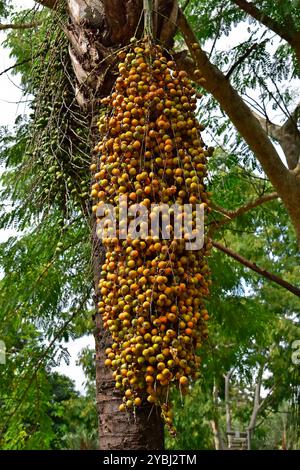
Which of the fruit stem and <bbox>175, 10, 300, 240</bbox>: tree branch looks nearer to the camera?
the fruit stem

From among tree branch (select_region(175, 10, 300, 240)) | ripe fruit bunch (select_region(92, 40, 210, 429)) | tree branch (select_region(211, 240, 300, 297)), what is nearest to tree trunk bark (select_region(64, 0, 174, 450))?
ripe fruit bunch (select_region(92, 40, 210, 429))

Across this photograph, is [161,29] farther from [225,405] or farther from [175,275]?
[225,405]

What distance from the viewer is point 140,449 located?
6.63ft

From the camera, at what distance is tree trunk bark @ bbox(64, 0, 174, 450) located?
204 cm

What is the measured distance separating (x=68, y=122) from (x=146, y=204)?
0.91 meters

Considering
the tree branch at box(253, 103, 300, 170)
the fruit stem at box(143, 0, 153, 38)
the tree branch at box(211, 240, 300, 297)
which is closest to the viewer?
the fruit stem at box(143, 0, 153, 38)

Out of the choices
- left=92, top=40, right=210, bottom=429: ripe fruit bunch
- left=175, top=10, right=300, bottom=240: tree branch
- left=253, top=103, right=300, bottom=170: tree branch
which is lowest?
left=92, top=40, right=210, bottom=429: ripe fruit bunch

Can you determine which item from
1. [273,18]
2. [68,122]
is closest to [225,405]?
[273,18]

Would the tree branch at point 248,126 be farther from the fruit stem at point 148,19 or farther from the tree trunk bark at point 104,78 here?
the fruit stem at point 148,19

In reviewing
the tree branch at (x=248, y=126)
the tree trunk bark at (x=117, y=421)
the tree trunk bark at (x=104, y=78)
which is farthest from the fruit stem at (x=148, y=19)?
the tree branch at (x=248, y=126)

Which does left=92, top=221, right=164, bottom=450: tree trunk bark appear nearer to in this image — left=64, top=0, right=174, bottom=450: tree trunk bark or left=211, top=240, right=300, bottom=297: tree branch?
left=64, top=0, right=174, bottom=450: tree trunk bark

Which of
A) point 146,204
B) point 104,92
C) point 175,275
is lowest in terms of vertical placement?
point 175,275
